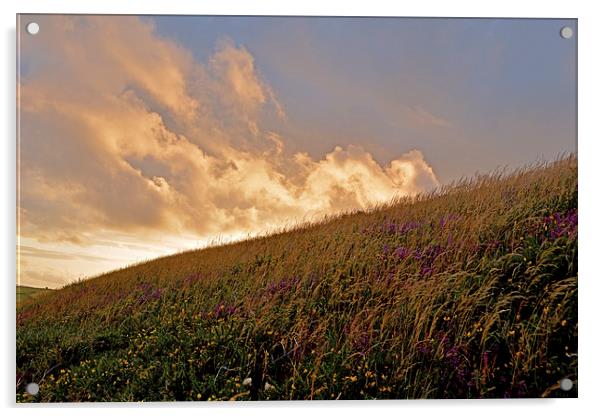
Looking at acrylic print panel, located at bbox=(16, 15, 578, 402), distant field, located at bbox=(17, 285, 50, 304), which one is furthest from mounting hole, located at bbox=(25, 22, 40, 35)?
distant field, located at bbox=(17, 285, 50, 304)

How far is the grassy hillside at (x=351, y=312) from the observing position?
372 centimetres

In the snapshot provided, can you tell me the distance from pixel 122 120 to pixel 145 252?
88 cm

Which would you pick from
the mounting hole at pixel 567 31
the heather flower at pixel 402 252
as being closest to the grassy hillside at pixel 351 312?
the heather flower at pixel 402 252

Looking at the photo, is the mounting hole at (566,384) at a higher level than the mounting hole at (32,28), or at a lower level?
lower

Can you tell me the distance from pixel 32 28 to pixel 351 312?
→ 9.09ft

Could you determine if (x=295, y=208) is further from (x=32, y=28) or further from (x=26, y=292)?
(x=32, y=28)

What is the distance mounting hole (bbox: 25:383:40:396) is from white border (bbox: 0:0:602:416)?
113 millimetres

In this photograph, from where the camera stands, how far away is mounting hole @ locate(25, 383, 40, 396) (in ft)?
12.3

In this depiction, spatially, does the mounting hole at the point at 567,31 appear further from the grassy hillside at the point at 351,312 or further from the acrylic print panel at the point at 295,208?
the grassy hillside at the point at 351,312

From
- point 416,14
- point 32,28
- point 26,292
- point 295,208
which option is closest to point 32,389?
point 26,292

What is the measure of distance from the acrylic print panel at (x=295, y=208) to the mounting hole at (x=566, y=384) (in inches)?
0.6

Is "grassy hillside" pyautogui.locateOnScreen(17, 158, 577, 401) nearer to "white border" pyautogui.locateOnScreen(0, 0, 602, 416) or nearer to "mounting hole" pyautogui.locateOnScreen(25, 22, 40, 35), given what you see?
"white border" pyautogui.locateOnScreen(0, 0, 602, 416)

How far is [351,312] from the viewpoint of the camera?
382 cm
